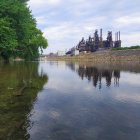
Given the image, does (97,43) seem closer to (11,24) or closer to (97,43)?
(97,43)

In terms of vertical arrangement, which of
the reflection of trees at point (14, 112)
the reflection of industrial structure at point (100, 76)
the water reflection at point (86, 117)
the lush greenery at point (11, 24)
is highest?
the lush greenery at point (11, 24)

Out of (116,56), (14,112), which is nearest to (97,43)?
(116,56)

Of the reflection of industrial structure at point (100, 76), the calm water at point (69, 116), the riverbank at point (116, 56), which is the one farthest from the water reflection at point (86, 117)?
the riverbank at point (116, 56)

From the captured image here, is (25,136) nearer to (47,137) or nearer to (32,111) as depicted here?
(47,137)

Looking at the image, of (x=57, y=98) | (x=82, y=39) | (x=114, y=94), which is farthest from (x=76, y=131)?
(x=82, y=39)

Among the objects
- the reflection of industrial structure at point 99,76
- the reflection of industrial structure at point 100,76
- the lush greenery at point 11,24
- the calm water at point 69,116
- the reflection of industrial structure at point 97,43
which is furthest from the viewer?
the reflection of industrial structure at point 97,43

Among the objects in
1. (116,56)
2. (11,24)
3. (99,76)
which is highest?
(11,24)

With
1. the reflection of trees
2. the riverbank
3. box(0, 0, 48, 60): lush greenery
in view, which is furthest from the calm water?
the riverbank

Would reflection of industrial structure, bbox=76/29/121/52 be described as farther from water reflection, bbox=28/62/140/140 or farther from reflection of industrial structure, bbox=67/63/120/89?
water reflection, bbox=28/62/140/140

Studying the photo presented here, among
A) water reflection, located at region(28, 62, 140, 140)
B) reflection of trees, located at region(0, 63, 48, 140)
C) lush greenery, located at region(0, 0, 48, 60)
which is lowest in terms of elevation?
water reflection, located at region(28, 62, 140, 140)

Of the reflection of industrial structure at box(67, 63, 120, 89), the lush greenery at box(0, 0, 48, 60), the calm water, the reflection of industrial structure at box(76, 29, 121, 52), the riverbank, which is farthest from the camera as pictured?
the reflection of industrial structure at box(76, 29, 121, 52)

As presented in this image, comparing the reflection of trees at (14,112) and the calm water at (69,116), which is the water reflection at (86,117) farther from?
the reflection of trees at (14,112)

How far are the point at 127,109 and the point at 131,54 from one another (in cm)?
7690

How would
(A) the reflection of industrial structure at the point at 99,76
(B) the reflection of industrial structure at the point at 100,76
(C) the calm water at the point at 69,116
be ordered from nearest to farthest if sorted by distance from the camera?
(C) the calm water at the point at 69,116, (B) the reflection of industrial structure at the point at 100,76, (A) the reflection of industrial structure at the point at 99,76
